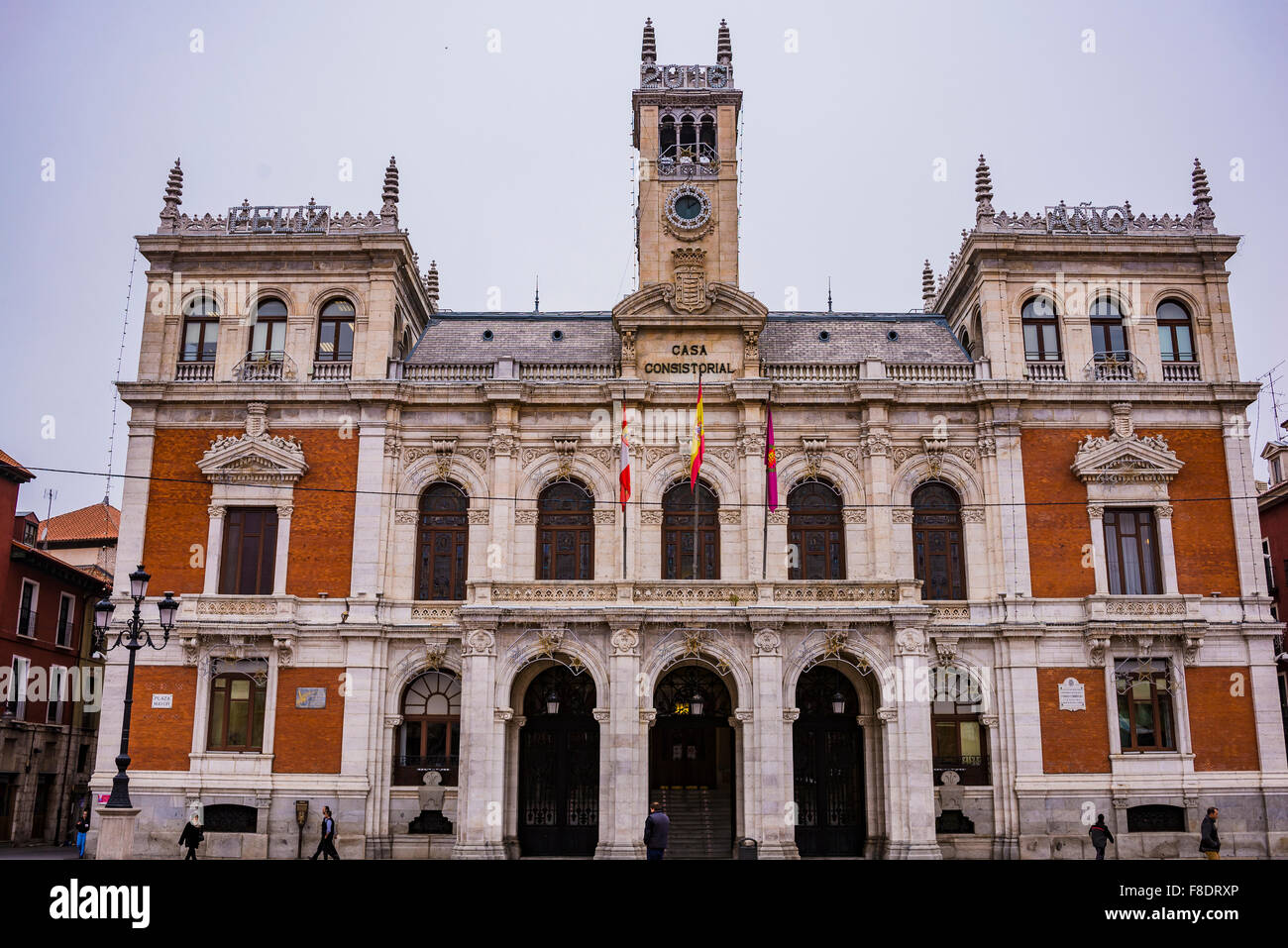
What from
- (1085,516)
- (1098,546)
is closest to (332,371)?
(1085,516)

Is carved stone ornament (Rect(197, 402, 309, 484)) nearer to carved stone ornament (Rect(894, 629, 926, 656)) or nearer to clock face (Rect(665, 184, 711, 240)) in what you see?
clock face (Rect(665, 184, 711, 240))

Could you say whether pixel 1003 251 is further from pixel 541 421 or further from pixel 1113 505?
pixel 541 421

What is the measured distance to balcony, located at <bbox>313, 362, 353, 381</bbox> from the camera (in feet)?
113

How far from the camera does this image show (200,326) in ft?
115

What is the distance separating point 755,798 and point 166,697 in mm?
17058

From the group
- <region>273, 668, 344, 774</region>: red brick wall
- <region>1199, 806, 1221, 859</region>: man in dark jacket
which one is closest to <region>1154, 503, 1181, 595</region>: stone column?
<region>1199, 806, 1221, 859</region>: man in dark jacket

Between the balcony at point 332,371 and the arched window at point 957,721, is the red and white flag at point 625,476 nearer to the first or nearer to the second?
the balcony at point 332,371

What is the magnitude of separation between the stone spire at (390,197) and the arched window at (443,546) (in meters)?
8.99

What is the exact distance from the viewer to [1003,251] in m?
35.1

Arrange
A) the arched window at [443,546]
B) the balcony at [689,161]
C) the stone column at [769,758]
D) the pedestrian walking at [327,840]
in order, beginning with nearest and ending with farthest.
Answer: the pedestrian walking at [327,840] < the stone column at [769,758] < the arched window at [443,546] < the balcony at [689,161]

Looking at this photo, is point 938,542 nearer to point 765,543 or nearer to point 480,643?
point 765,543

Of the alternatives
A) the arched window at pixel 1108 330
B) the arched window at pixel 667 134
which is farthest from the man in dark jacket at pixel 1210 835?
the arched window at pixel 667 134

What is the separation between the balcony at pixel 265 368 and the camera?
34.4 metres
